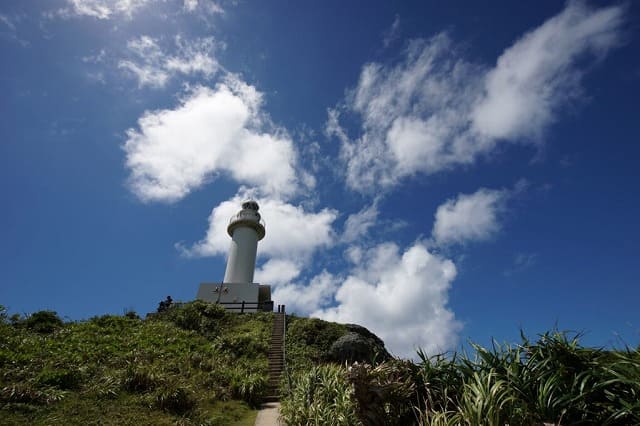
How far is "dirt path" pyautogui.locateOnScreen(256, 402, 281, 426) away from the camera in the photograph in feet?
30.7

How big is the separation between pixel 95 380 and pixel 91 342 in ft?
17.9

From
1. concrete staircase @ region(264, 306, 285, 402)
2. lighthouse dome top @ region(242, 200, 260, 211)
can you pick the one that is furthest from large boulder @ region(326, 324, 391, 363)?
lighthouse dome top @ region(242, 200, 260, 211)

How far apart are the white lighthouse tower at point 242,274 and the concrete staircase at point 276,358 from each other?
14.0 feet

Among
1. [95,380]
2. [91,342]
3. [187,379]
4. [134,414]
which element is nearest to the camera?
[134,414]

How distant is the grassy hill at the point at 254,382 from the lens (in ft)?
12.4

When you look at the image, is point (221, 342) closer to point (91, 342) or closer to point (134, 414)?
point (91, 342)

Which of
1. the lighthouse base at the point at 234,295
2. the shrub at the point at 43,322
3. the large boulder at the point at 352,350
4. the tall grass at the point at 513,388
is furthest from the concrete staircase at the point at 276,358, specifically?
the shrub at the point at 43,322

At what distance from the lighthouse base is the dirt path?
14.7 metres

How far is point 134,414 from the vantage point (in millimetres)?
8117

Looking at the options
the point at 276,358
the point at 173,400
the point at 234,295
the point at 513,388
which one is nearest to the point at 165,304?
the point at 234,295

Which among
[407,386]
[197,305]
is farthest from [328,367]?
[197,305]

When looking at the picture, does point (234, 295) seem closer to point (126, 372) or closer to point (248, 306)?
point (248, 306)

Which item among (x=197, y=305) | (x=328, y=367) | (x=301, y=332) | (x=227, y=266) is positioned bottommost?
(x=328, y=367)

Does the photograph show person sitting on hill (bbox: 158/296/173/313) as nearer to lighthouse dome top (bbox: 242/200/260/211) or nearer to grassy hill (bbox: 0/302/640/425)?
grassy hill (bbox: 0/302/640/425)
